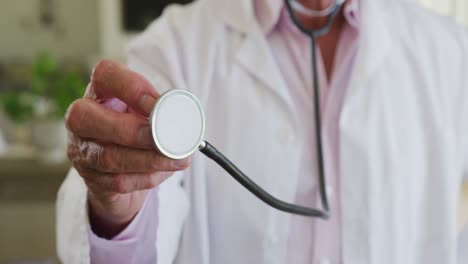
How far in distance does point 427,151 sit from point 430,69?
11 cm

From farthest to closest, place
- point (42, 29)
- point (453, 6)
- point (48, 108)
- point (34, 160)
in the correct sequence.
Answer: point (42, 29)
point (453, 6)
point (48, 108)
point (34, 160)

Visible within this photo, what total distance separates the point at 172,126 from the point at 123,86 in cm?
7

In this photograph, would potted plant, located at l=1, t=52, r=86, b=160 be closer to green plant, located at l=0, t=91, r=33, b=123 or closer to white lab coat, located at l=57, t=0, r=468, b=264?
green plant, located at l=0, t=91, r=33, b=123

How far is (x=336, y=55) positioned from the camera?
756mm

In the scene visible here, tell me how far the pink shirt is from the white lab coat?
0.6 inches

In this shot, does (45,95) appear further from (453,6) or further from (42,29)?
(42,29)

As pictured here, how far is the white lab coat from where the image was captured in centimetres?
69

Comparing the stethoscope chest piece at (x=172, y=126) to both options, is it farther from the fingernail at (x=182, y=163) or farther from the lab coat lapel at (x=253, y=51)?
the lab coat lapel at (x=253, y=51)

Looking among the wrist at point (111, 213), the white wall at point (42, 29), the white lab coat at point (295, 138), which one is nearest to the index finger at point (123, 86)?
the wrist at point (111, 213)

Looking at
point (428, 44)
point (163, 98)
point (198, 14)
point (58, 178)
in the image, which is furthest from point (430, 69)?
point (58, 178)

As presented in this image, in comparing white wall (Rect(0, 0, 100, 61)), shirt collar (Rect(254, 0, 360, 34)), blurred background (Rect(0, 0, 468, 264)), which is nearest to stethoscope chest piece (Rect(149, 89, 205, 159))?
shirt collar (Rect(254, 0, 360, 34))

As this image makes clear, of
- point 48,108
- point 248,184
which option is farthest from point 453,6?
point 248,184

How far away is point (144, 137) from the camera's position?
15.3 inches

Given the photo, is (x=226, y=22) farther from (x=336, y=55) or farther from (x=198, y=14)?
(x=336, y=55)
